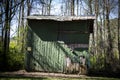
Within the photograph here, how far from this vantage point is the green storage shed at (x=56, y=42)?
600 inches

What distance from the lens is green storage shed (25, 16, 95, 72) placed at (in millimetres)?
15250

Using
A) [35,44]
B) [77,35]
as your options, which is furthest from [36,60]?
[77,35]

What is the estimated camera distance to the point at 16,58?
1620 cm

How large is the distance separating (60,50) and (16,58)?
3.26m

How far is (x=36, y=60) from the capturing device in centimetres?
1543

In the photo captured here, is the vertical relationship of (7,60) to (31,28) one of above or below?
below

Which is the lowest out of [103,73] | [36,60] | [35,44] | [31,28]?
[103,73]

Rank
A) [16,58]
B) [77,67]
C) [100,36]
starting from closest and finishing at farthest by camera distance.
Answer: [77,67]
[16,58]
[100,36]

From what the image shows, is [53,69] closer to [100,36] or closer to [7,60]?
[7,60]

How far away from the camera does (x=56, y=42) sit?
50.4 feet

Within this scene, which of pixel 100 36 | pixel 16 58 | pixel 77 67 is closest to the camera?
pixel 77 67

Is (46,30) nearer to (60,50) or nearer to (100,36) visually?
(60,50)

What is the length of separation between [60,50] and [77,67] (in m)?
1.58

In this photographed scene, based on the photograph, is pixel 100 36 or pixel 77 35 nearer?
pixel 77 35
